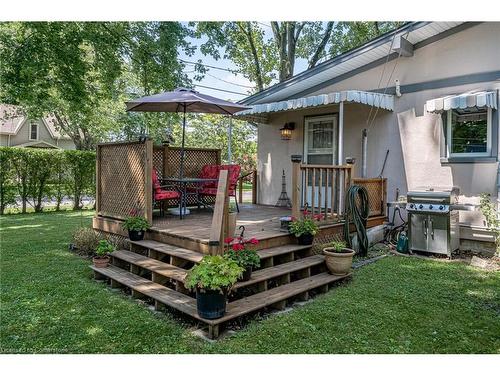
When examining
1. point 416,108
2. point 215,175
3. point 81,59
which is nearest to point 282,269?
point 215,175

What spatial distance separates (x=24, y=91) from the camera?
770 cm

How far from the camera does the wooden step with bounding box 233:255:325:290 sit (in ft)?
12.5

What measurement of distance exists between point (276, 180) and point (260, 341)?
20.6 ft

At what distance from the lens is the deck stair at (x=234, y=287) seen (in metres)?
3.54

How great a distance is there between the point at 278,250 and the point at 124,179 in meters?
2.84

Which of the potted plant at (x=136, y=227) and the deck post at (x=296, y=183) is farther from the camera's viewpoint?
the deck post at (x=296, y=183)

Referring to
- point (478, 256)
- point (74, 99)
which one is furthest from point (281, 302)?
point (74, 99)

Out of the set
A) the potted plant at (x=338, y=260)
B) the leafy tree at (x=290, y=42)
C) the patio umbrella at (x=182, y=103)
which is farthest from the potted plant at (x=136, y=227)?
the leafy tree at (x=290, y=42)

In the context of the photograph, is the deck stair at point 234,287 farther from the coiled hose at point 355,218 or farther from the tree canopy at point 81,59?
the tree canopy at point 81,59

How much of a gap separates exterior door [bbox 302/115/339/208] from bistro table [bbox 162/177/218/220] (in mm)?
2264

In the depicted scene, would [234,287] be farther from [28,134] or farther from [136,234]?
[28,134]

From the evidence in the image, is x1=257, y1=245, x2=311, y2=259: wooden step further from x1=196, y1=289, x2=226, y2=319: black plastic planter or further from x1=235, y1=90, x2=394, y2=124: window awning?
x1=235, y1=90, x2=394, y2=124: window awning

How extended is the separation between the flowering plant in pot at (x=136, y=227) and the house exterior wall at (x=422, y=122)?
15.1 feet

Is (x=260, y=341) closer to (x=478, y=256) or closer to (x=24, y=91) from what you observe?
(x=478, y=256)
